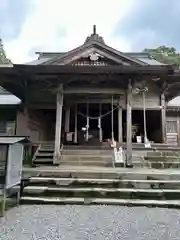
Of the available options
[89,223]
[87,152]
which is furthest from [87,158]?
[89,223]

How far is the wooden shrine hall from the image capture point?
8.94 m

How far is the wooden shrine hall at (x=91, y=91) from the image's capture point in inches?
352

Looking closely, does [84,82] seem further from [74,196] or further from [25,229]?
[25,229]

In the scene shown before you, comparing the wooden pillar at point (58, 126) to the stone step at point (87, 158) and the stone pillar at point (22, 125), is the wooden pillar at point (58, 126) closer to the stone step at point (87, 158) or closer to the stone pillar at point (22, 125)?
the stone step at point (87, 158)

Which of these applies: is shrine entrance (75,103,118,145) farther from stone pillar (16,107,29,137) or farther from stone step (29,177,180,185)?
stone step (29,177,180,185)

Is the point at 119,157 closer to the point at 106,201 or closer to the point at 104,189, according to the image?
the point at 104,189

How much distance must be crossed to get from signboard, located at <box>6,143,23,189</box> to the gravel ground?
0.59m

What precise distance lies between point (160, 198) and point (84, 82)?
5871 millimetres

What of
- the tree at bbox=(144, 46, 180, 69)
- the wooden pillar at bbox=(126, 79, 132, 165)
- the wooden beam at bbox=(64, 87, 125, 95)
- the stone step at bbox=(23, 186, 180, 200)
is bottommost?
the stone step at bbox=(23, 186, 180, 200)

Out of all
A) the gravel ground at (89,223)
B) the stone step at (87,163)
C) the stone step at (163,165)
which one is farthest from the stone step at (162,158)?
the gravel ground at (89,223)

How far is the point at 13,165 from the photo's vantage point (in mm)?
5211

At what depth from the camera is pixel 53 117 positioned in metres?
15.2

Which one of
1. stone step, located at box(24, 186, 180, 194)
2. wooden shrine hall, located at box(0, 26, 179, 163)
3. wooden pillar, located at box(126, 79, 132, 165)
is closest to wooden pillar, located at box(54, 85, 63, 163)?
wooden shrine hall, located at box(0, 26, 179, 163)

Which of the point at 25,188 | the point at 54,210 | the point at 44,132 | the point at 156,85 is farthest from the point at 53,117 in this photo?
the point at 54,210
